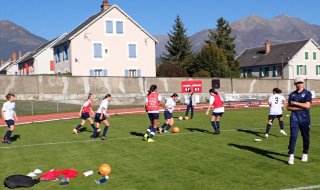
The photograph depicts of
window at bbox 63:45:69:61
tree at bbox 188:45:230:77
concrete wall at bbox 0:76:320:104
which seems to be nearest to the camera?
concrete wall at bbox 0:76:320:104

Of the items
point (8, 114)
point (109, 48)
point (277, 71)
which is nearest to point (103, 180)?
point (8, 114)

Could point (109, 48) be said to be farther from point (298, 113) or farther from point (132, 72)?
point (298, 113)

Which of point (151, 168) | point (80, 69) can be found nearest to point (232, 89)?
point (80, 69)

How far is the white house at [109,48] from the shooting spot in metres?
51.7

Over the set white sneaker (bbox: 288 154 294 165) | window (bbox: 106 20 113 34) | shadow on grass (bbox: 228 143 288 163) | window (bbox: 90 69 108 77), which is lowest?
shadow on grass (bbox: 228 143 288 163)

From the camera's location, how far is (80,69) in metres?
51.6

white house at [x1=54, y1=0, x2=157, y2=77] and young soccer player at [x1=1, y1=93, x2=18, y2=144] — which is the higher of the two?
white house at [x1=54, y1=0, x2=157, y2=77]

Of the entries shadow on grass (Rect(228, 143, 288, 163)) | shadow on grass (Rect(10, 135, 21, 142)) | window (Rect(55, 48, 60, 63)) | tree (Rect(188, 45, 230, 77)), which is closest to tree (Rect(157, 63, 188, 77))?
tree (Rect(188, 45, 230, 77))

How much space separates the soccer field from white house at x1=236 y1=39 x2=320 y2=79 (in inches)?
2434

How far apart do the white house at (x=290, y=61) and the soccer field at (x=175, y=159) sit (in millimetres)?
61826

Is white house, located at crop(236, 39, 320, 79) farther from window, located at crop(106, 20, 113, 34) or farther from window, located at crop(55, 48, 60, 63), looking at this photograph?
window, located at crop(55, 48, 60, 63)

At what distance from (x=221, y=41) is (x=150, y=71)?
3178 cm

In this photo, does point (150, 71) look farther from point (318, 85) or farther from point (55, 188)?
point (55, 188)

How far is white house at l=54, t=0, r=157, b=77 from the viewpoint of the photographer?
2035 inches
